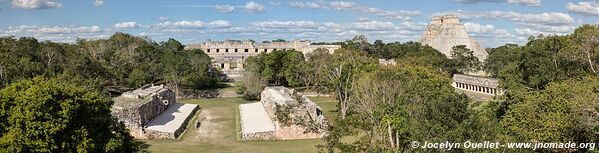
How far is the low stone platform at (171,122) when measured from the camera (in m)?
24.1

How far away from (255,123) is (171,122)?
429 centimetres

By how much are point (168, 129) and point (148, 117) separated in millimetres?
2340

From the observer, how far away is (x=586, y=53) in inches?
942

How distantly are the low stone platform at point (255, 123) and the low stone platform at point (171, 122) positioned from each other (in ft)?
9.89

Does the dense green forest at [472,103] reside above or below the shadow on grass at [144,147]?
above

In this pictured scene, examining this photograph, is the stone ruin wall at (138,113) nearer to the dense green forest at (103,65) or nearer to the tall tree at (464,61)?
the dense green forest at (103,65)

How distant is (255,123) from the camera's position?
88.6 ft

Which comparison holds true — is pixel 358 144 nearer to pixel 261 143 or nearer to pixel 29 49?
pixel 261 143

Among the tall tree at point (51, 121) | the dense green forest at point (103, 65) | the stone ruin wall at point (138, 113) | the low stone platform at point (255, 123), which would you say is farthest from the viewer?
the dense green forest at point (103, 65)

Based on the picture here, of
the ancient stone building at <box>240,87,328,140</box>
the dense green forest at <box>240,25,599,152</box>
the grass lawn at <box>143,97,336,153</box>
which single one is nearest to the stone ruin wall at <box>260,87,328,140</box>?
the ancient stone building at <box>240,87,328,140</box>

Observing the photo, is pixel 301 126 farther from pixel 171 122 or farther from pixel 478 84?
pixel 478 84

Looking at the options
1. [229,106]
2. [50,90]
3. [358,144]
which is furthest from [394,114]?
[229,106]

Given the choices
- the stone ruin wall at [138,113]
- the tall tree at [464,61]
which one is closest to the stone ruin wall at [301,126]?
the stone ruin wall at [138,113]

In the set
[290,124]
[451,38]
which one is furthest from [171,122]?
[451,38]
